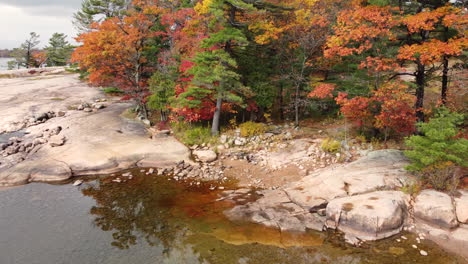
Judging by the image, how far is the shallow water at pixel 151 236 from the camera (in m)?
8.70

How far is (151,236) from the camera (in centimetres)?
1003

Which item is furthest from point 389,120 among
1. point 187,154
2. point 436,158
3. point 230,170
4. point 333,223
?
point 187,154

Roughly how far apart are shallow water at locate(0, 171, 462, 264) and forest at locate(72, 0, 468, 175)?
5280mm

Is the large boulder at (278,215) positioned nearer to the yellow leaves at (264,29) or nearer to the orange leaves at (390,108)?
the orange leaves at (390,108)

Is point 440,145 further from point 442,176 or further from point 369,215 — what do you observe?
point 369,215

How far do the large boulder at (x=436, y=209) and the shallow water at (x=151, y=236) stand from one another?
1.05 m

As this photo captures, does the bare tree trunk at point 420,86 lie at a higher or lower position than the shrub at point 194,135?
higher

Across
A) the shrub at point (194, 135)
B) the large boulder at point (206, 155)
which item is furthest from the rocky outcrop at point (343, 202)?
the shrub at point (194, 135)

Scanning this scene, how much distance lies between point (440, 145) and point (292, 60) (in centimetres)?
1181

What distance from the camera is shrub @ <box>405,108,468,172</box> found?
31.8 ft

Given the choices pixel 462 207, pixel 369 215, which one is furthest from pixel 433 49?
pixel 369 215

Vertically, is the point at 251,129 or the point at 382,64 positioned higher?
the point at 382,64

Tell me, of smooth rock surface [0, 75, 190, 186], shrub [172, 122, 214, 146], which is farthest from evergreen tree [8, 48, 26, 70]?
shrub [172, 122, 214, 146]

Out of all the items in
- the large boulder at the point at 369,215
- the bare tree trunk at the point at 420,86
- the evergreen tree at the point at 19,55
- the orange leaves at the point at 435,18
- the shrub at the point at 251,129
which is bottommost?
the large boulder at the point at 369,215
